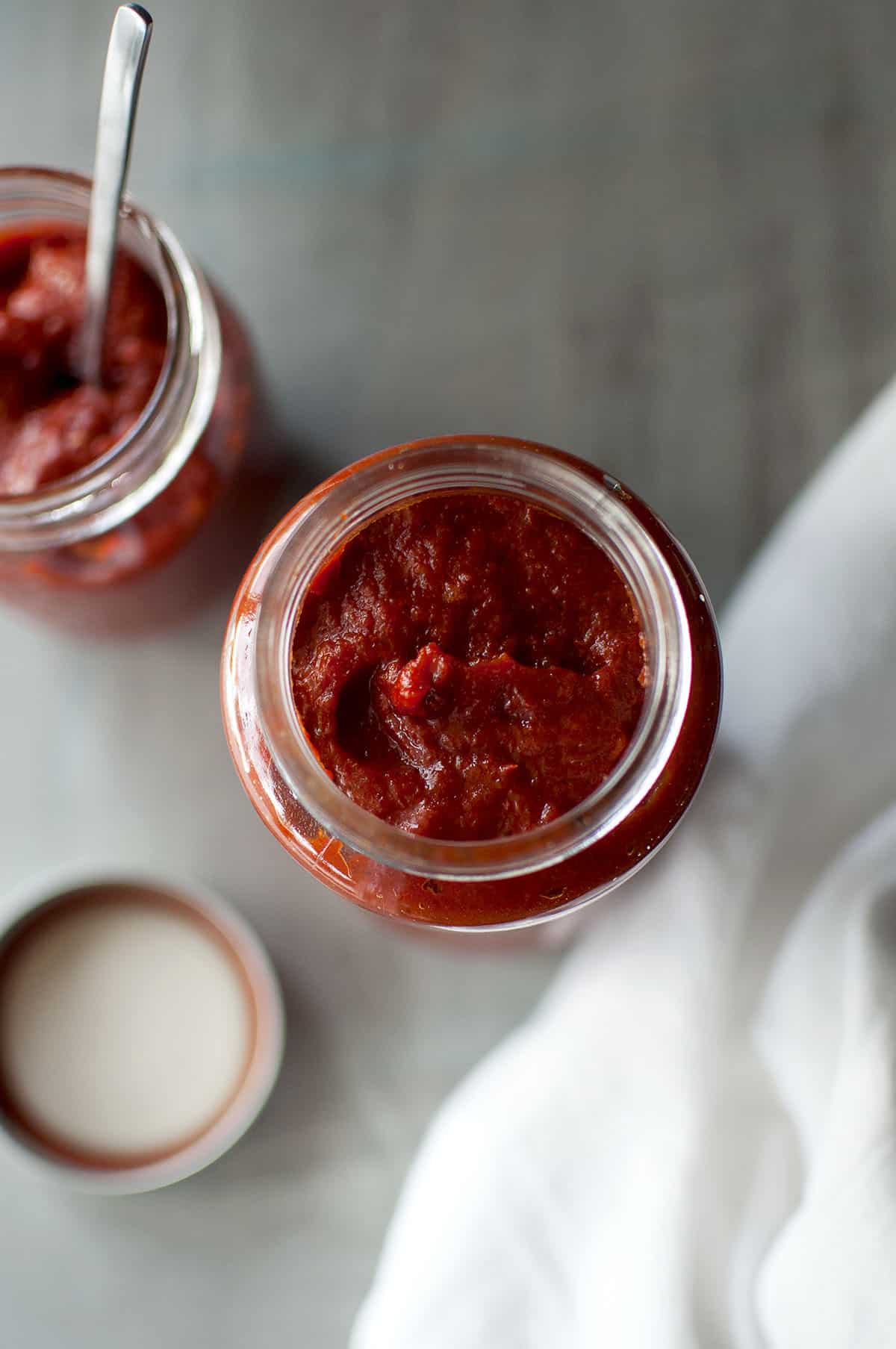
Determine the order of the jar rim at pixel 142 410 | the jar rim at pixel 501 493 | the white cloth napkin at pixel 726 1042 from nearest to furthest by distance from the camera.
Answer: the jar rim at pixel 501 493
the jar rim at pixel 142 410
the white cloth napkin at pixel 726 1042

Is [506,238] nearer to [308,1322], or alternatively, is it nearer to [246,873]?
[246,873]

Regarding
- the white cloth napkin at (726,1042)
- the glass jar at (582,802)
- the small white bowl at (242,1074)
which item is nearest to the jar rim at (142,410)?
the glass jar at (582,802)

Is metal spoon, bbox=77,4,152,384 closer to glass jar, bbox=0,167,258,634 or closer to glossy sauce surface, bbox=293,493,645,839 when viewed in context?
glass jar, bbox=0,167,258,634

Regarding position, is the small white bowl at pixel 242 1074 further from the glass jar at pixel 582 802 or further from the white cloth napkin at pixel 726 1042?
the glass jar at pixel 582 802

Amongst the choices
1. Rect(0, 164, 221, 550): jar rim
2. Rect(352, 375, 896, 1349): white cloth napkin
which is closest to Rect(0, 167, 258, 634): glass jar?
Rect(0, 164, 221, 550): jar rim

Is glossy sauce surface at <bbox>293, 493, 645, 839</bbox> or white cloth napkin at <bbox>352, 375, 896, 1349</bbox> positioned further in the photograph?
white cloth napkin at <bbox>352, 375, 896, 1349</bbox>
